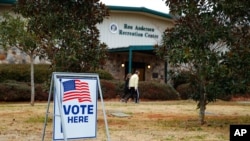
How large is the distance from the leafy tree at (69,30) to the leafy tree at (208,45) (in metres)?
1.93

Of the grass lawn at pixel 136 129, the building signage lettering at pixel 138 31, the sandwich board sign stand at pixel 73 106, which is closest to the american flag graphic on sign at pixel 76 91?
the sandwich board sign stand at pixel 73 106

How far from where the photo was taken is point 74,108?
731cm

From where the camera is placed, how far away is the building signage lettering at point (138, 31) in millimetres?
31234

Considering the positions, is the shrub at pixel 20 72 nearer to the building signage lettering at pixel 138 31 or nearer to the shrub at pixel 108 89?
the shrub at pixel 108 89

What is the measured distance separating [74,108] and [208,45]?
5595 mm

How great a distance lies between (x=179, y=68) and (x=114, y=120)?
2497mm

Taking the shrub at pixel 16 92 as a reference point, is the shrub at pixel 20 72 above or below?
above

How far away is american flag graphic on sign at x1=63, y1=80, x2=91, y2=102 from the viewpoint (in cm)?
725

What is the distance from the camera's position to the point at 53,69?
1188 centimetres

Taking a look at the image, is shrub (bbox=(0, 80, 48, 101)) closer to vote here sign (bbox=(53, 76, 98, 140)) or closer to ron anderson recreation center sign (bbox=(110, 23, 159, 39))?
ron anderson recreation center sign (bbox=(110, 23, 159, 39))

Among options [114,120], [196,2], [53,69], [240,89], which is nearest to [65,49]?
[53,69]

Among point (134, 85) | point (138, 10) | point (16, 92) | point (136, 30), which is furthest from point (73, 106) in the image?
point (136, 30)

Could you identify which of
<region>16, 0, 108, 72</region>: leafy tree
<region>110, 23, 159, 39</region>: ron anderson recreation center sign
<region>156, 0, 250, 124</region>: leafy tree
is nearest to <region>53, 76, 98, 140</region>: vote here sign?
<region>16, 0, 108, 72</region>: leafy tree

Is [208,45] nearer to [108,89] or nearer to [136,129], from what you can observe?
[136,129]
